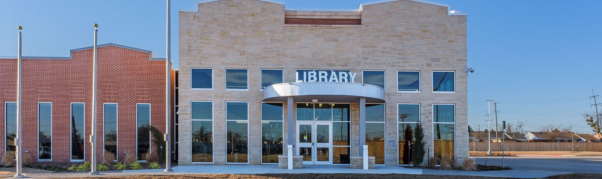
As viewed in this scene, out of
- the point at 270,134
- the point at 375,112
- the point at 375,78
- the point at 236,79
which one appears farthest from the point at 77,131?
the point at 375,78

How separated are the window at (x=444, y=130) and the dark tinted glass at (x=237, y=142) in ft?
27.5

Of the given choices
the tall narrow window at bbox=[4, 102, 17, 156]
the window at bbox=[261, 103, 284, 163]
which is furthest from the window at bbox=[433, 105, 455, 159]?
the tall narrow window at bbox=[4, 102, 17, 156]

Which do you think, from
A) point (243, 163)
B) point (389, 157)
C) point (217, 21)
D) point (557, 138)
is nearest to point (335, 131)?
point (389, 157)

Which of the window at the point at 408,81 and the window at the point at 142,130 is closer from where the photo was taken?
the window at the point at 408,81

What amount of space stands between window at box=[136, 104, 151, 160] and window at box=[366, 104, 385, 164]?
33.6 ft

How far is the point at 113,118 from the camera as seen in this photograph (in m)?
24.2

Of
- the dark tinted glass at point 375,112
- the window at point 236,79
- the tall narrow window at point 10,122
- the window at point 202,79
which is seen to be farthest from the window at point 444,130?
the tall narrow window at point 10,122

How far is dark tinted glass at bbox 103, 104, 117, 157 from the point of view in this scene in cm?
2411

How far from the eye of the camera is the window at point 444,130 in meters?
22.9

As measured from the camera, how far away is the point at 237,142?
2261 cm

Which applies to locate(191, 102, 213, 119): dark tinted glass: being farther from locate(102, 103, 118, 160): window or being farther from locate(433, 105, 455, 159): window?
locate(433, 105, 455, 159): window

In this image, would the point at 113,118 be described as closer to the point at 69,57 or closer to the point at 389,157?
the point at 69,57

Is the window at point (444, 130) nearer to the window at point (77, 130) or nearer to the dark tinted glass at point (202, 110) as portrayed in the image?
the dark tinted glass at point (202, 110)

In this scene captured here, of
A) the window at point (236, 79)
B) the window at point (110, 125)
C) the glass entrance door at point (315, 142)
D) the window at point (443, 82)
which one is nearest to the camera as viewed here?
the glass entrance door at point (315, 142)
